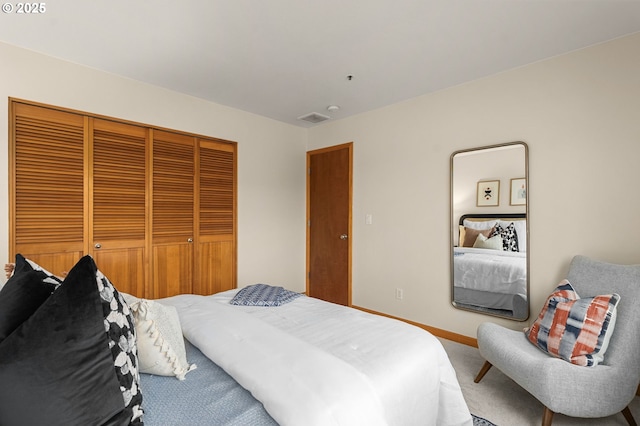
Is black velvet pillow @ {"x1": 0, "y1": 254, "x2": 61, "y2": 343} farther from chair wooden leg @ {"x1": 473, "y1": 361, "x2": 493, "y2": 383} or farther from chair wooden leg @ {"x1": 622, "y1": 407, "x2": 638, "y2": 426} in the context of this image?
chair wooden leg @ {"x1": 622, "y1": 407, "x2": 638, "y2": 426}

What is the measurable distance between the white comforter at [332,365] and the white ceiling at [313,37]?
1.83m

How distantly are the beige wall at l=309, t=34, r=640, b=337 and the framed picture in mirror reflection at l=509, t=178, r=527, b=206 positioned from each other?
0.21 feet

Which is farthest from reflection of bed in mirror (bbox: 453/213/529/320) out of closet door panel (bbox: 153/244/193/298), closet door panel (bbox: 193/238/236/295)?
closet door panel (bbox: 153/244/193/298)

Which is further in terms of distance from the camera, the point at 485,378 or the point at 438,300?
the point at 438,300

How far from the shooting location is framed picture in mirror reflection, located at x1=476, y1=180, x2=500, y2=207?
2801 mm

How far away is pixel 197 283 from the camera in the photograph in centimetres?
340

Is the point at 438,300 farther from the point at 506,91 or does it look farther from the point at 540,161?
the point at 506,91

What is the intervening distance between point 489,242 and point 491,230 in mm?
109

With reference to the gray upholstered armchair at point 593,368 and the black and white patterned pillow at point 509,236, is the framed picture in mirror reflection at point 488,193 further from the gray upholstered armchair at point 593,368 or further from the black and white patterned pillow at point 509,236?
the gray upholstered armchair at point 593,368

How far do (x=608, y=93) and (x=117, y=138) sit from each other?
13.0 ft

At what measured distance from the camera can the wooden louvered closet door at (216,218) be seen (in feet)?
11.3

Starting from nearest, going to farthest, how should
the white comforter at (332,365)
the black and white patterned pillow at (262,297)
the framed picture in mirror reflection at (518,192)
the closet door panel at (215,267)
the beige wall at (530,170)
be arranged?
the white comforter at (332,365) → the black and white patterned pillow at (262,297) → the beige wall at (530,170) → the framed picture in mirror reflection at (518,192) → the closet door panel at (215,267)

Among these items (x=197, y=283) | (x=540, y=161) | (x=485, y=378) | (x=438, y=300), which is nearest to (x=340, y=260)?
(x=438, y=300)

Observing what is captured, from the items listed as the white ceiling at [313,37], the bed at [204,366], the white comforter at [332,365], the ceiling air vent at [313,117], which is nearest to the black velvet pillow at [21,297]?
the bed at [204,366]
